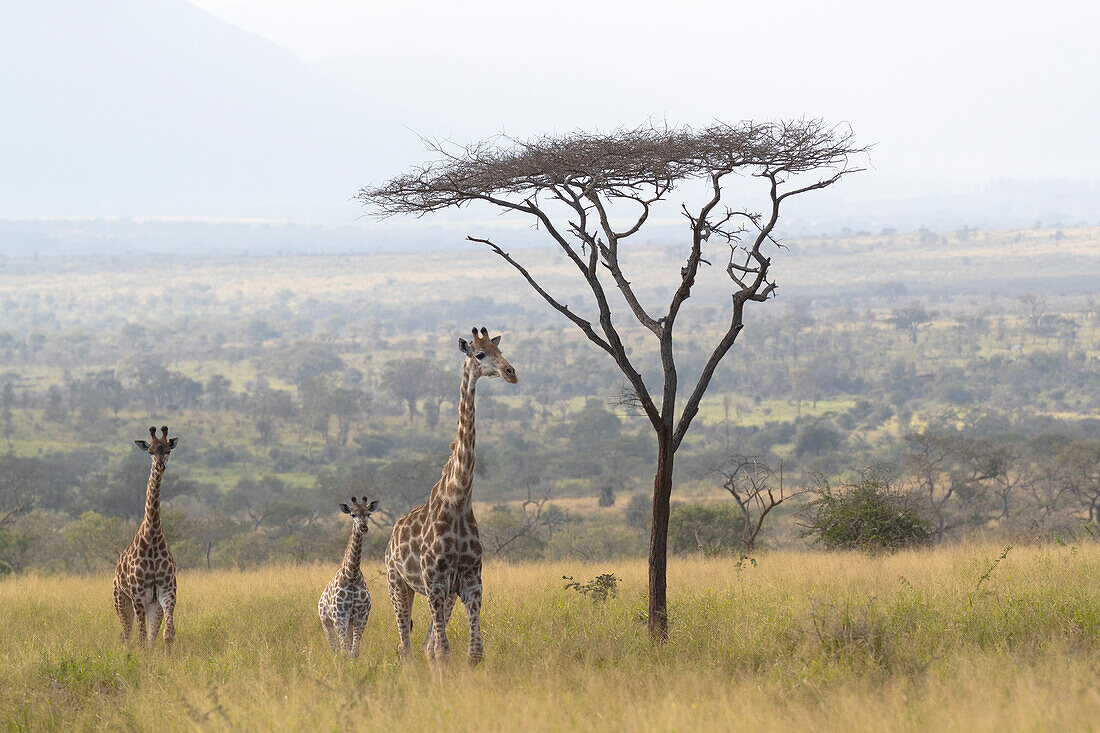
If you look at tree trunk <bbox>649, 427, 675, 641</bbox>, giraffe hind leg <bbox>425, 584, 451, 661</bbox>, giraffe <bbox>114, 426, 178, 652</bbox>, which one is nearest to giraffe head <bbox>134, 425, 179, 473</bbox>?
giraffe <bbox>114, 426, 178, 652</bbox>

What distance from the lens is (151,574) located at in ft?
31.8

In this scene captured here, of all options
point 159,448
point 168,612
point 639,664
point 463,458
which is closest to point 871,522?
point 639,664

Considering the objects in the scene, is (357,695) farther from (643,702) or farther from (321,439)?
(321,439)

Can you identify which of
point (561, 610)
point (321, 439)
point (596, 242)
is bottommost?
point (321, 439)

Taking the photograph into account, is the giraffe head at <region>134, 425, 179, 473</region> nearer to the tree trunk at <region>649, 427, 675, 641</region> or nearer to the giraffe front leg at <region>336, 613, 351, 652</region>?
the giraffe front leg at <region>336, 613, 351, 652</region>

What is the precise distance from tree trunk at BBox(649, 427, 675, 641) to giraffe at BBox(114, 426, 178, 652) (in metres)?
4.46

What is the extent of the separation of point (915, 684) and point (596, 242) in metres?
4.79

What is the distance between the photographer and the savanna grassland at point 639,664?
664 cm

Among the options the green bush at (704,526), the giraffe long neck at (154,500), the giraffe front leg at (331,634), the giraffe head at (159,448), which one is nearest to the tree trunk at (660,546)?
the giraffe front leg at (331,634)

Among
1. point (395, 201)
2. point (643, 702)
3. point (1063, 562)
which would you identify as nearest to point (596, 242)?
point (395, 201)

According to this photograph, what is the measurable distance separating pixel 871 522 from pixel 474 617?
1104 cm

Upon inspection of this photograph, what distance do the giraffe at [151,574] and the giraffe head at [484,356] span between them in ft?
10.6

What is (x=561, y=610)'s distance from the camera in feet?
35.4

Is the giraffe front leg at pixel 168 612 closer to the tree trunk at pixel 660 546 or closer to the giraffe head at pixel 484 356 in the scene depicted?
→ the giraffe head at pixel 484 356
